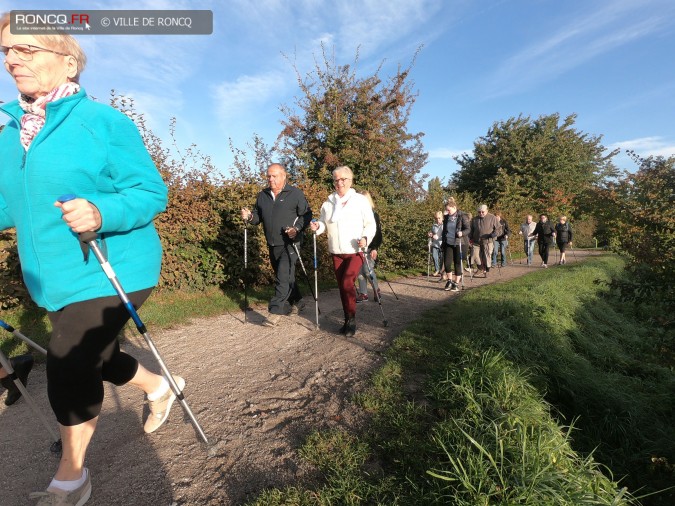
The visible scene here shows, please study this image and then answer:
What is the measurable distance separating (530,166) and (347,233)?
3082cm

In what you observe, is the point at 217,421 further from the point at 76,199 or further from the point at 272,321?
the point at 272,321

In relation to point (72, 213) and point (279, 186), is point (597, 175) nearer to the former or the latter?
point (279, 186)

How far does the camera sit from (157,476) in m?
2.30

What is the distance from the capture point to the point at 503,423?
7.92 ft

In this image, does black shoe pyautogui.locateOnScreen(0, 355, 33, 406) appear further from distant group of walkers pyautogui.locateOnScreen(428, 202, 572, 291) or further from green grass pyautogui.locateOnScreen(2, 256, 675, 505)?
distant group of walkers pyautogui.locateOnScreen(428, 202, 572, 291)

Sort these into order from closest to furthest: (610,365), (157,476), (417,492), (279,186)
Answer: (417,492) → (157,476) → (610,365) → (279,186)

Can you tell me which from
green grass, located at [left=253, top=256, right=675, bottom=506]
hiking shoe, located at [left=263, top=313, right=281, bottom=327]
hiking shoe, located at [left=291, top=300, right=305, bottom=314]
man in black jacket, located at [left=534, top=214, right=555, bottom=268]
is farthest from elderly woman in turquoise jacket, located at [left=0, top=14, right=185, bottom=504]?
man in black jacket, located at [left=534, top=214, right=555, bottom=268]

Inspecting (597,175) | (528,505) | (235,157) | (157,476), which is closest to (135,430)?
(157,476)

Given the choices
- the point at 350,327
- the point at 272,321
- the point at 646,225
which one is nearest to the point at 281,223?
the point at 272,321

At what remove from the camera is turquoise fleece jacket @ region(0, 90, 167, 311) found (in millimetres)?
1798

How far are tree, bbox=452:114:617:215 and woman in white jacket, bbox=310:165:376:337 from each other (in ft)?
79.1

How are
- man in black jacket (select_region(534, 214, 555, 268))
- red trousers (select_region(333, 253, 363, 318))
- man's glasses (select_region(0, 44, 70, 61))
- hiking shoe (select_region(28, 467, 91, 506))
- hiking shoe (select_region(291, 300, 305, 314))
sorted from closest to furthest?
man's glasses (select_region(0, 44, 70, 61)) < hiking shoe (select_region(28, 467, 91, 506)) < red trousers (select_region(333, 253, 363, 318)) < hiking shoe (select_region(291, 300, 305, 314)) < man in black jacket (select_region(534, 214, 555, 268))

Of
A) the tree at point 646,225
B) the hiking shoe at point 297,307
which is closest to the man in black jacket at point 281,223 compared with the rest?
the hiking shoe at point 297,307

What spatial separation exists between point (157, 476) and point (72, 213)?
167cm
